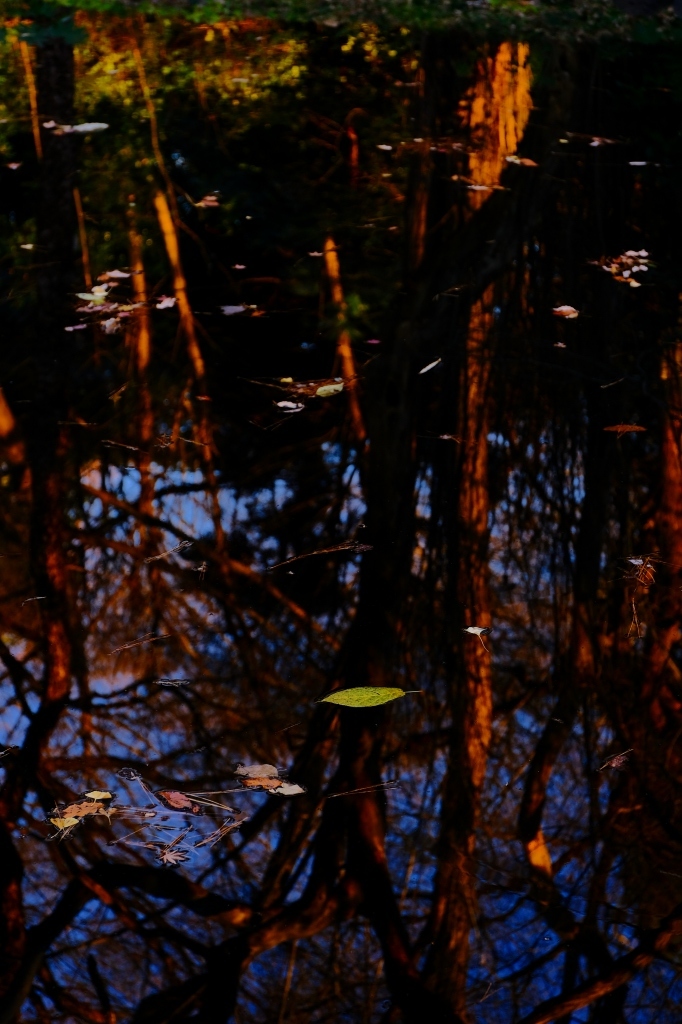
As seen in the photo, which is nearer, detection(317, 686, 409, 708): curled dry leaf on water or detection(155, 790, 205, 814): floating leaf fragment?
detection(155, 790, 205, 814): floating leaf fragment

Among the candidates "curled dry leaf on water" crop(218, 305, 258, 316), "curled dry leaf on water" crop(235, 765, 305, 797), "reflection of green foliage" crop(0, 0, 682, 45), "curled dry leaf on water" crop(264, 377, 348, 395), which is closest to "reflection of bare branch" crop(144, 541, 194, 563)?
"curled dry leaf on water" crop(235, 765, 305, 797)

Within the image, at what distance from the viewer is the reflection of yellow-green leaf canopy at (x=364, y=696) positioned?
252 centimetres

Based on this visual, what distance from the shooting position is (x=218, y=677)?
8.50 feet

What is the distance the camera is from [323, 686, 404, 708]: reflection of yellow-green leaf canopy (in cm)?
252

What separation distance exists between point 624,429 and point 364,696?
5.54 ft

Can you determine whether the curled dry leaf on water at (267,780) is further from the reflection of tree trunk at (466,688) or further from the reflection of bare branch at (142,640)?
the reflection of bare branch at (142,640)

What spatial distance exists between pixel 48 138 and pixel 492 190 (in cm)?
247

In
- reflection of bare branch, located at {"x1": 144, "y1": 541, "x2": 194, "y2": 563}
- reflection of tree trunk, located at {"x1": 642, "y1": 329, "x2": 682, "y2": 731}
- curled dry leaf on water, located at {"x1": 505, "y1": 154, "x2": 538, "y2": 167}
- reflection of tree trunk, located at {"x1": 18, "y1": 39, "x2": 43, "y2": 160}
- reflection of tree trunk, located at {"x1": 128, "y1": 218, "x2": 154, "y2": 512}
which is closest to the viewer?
reflection of tree trunk, located at {"x1": 642, "y1": 329, "x2": 682, "y2": 731}

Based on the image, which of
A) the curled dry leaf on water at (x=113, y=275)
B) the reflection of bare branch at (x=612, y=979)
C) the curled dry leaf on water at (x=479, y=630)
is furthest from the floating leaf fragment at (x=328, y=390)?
the reflection of bare branch at (x=612, y=979)

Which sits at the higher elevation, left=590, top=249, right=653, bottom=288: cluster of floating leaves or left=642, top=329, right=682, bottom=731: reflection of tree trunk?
left=590, top=249, right=653, bottom=288: cluster of floating leaves

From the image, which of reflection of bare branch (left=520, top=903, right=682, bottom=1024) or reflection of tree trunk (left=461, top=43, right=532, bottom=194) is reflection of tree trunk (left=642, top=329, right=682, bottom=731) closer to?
reflection of bare branch (left=520, top=903, right=682, bottom=1024)

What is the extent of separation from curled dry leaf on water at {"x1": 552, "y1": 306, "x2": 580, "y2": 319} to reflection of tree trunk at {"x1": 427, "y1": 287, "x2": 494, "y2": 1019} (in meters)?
0.62

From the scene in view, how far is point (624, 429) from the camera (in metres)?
3.81

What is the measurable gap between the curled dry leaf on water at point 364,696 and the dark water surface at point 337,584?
0.03ft
